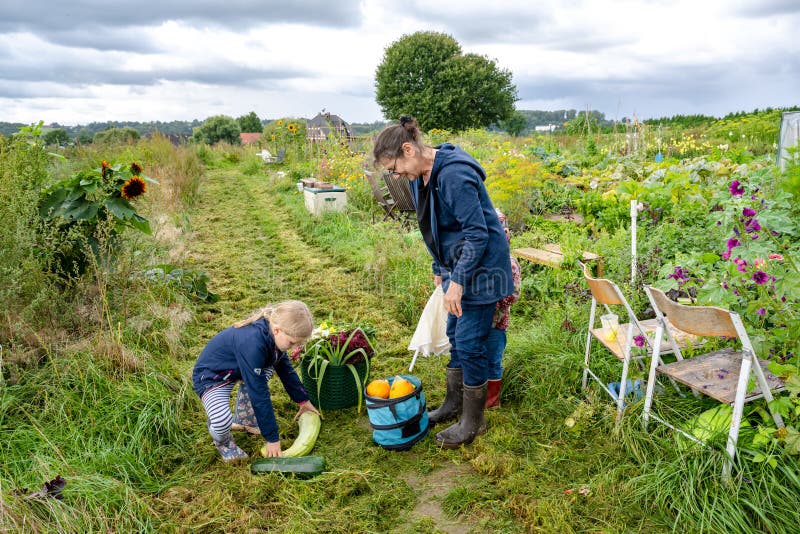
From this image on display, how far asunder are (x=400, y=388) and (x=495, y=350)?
656 millimetres

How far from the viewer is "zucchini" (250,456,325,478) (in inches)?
110

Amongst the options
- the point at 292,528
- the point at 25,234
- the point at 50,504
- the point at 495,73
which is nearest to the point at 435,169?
the point at 292,528

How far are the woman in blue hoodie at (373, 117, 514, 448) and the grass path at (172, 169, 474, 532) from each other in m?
0.41

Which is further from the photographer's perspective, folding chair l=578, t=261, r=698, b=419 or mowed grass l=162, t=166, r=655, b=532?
folding chair l=578, t=261, r=698, b=419

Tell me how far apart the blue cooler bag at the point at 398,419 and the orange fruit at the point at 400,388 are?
0.04m

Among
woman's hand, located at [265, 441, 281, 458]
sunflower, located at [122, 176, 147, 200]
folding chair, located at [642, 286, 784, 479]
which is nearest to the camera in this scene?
folding chair, located at [642, 286, 784, 479]

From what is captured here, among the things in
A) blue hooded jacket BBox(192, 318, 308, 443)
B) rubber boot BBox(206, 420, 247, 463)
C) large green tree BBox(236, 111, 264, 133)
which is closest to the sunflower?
blue hooded jacket BBox(192, 318, 308, 443)

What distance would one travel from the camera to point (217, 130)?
50.1 metres

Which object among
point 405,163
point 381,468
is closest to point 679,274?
point 405,163

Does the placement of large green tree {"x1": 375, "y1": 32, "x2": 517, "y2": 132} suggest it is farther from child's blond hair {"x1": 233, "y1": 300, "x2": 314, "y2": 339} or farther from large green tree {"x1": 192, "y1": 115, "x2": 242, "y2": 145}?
child's blond hair {"x1": 233, "y1": 300, "x2": 314, "y2": 339}

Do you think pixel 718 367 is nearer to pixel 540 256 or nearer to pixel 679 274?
pixel 679 274

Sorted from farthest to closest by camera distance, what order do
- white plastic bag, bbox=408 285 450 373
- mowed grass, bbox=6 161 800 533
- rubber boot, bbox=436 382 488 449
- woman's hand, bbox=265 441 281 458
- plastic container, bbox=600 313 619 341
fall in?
white plastic bag, bbox=408 285 450 373 < plastic container, bbox=600 313 619 341 < rubber boot, bbox=436 382 488 449 < woman's hand, bbox=265 441 281 458 < mowed grass, bbox=6 161 800 533

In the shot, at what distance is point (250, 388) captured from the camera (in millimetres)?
2713

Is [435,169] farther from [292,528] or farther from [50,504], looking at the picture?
[50,504]
